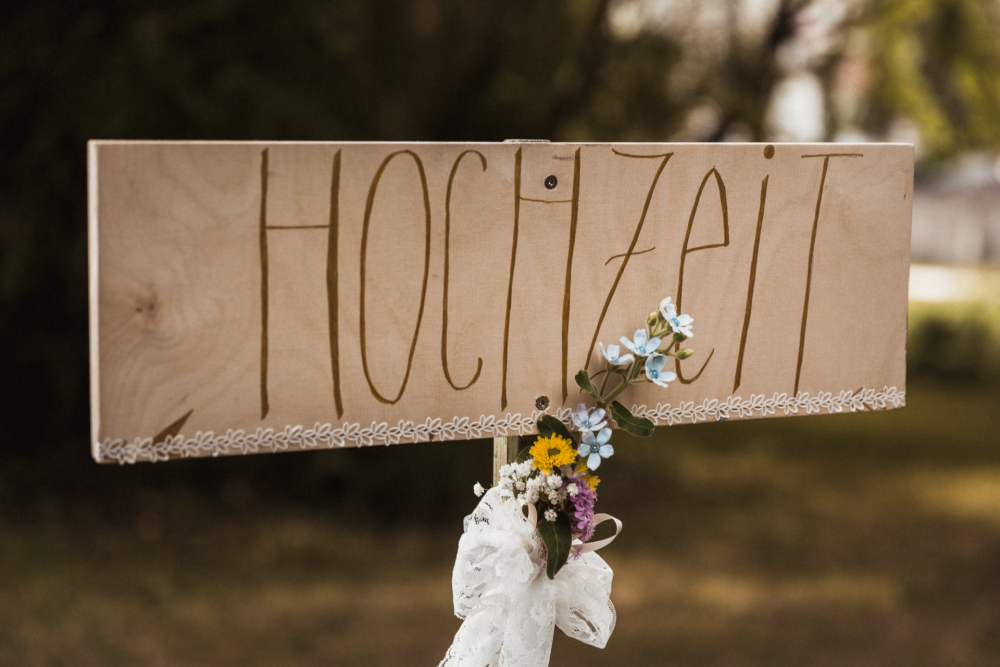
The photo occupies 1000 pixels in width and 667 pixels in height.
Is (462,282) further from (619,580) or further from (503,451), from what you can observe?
(619,580)

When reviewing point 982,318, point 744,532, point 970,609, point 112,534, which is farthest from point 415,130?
point 982,318

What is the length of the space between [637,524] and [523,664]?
10.6 feet

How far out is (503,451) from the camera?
995 mm

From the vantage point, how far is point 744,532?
13.1 ft

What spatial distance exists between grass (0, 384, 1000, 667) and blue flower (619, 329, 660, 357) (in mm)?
2218

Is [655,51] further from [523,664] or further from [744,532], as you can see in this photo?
[523,664]

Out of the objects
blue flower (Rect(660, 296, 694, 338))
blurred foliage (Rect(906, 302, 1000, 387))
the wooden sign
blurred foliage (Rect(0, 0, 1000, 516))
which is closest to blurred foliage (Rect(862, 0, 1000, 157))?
blurred foliage (Rect(0, 0, 1000, 516))

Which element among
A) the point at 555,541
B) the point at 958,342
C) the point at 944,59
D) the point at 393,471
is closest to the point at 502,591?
the point at 555,541

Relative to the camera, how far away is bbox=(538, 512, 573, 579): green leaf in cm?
91

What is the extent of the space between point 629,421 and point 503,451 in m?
0.16

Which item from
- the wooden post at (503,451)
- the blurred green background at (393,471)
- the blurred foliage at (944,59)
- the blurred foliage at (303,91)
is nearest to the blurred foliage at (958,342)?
the blurred foliage at (944,59)

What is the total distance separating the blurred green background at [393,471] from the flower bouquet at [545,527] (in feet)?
6.67

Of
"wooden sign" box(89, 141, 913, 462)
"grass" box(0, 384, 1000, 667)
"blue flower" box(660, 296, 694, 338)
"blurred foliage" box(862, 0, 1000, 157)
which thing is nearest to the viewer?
"wooden sign" box(89, 141, 913, 462)

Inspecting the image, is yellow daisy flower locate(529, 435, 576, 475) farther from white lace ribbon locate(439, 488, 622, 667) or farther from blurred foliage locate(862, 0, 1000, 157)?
blurred foliage locate(862, 0, 1000, 157)
